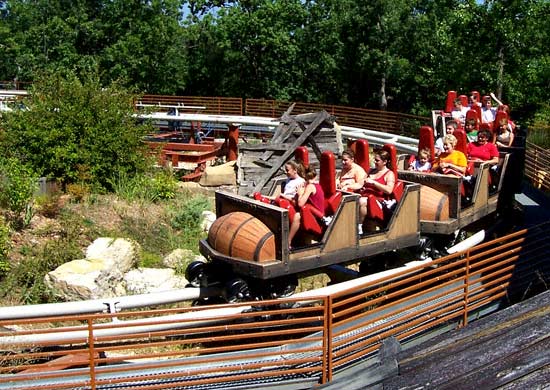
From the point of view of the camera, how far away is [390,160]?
8625mm

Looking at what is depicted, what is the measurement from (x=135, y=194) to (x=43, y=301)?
4.24 meters

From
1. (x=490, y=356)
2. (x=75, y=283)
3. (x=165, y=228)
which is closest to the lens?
(x=490, y=356)

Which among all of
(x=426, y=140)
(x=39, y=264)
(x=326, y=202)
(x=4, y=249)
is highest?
(x=426, y=140)

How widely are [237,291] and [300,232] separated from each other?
953 mm

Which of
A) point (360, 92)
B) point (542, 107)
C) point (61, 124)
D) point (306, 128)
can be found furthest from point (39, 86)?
point (360, 92)

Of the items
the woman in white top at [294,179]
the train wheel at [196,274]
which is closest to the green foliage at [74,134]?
the train wheel at [196,274]

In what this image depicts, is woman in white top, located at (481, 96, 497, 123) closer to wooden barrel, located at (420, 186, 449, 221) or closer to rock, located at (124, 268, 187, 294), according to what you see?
wooden barrel, located at (420, 186, 449, 221)

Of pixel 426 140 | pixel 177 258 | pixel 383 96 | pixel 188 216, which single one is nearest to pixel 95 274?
pixel 177 258

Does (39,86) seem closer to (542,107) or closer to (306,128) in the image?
(306,128)

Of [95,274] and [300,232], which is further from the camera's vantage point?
[95,274]

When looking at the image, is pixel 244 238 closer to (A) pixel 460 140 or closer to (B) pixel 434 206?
(B) pixel 434 206

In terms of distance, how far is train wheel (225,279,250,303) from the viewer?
7.30 meters

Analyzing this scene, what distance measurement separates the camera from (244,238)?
23.8ft

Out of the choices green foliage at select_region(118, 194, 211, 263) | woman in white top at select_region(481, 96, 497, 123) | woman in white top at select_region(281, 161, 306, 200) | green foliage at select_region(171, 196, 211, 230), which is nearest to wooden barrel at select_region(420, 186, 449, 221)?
woman in white top at select_region(281, 161, 306, 200)
